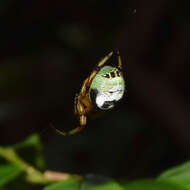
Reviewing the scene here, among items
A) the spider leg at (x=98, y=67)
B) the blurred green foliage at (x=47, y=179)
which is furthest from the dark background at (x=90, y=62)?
the spider leg at (x=98, y=67)

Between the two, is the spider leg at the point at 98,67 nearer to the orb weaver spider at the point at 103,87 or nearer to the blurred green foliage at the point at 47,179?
the orb weaver spider at the point at 103,87

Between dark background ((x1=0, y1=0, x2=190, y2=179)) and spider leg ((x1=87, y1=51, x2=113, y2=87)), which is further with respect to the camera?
dark background ((x1=0, y1=0, x2=190, y2=179))

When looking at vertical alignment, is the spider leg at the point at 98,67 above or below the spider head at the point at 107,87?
above

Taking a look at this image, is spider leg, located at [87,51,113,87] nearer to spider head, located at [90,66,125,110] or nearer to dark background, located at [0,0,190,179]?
spider head, located at [90,66,125,110]

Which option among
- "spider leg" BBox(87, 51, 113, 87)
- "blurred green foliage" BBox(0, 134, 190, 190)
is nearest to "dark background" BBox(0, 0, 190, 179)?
"blurred green foliage" BBox(0, 134, 190, 190)

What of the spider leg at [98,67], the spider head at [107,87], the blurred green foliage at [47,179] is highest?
the spider leg at [98,67]

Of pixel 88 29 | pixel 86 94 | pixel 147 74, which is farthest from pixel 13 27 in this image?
pixel 86 94

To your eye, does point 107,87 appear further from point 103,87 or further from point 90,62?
point 90,62
